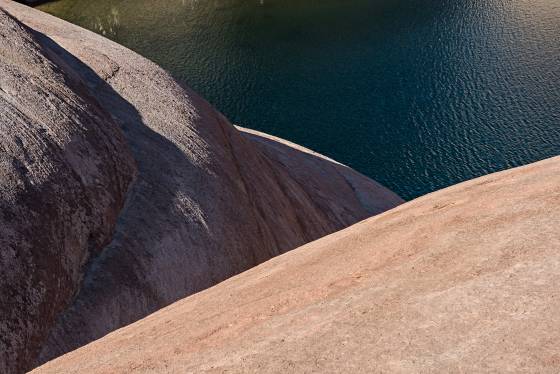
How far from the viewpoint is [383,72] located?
48906mm

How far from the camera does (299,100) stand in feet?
150

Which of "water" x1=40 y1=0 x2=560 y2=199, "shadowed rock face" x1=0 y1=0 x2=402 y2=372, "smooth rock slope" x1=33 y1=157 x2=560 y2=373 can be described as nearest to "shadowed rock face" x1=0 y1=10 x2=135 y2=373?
"shadowed rock face" x1=0 y1=0 x2=402 y2=372

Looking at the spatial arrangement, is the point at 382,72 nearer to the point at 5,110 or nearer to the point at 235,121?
the point at 235,121

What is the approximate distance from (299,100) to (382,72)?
7.09 meters

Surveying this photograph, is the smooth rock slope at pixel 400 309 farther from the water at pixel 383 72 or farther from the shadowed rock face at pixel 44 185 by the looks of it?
the water at pixel 383 72

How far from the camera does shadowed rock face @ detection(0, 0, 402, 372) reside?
12047mm

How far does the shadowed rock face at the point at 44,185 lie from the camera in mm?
11422

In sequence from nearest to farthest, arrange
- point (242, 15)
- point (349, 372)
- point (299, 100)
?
point (349, 372), point (299, 100), point (242, 15)

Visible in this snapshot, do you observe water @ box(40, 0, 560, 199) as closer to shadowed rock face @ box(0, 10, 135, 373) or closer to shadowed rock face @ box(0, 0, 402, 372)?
shadowed rock face @ box(0, 0, 402, 372)

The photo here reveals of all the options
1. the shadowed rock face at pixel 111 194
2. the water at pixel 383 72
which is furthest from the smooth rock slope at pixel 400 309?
the water at pixel 383 72

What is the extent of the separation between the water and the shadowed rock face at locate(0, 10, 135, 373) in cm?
2419

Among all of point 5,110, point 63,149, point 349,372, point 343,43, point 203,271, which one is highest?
point 343,43

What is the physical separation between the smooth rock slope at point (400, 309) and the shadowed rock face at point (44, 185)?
1998 mm

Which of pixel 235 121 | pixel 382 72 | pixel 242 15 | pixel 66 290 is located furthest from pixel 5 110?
pixel 242 15
